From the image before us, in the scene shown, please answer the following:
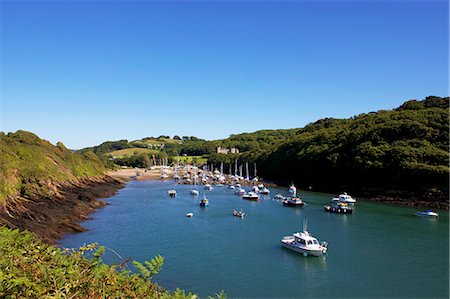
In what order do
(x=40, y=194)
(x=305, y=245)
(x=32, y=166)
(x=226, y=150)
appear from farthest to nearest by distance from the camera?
(x=226, y=150), (x=32, y=166), (x=40, y=194), (x=305, y=245)

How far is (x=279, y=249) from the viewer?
3309 centimetres

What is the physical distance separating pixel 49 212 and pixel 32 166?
1706 cm

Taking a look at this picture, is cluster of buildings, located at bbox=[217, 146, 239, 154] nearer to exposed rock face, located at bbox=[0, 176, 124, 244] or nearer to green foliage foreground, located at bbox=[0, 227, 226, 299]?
exposed rock face, located at bbox=[0, 176, 124, 244]

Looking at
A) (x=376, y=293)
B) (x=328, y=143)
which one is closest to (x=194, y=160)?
(x=328, y=143)

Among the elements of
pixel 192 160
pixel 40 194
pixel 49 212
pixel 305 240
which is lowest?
pixel 305 240

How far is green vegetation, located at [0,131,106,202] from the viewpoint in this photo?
139ft

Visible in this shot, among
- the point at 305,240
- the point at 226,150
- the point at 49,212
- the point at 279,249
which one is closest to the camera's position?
the point at 305,240

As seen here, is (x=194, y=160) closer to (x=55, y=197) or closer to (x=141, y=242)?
(x=55, y=197)

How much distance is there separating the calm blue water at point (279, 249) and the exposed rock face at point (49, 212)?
6.31 ft

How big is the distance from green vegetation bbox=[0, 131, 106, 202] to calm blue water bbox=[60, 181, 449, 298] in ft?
29.5

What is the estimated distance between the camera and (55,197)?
160 feet

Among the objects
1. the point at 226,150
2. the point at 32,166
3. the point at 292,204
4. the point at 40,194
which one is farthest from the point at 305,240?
the point at 226,150

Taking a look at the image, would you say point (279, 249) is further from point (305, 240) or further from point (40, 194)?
point (40, 194)

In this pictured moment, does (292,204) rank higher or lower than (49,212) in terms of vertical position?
lower
